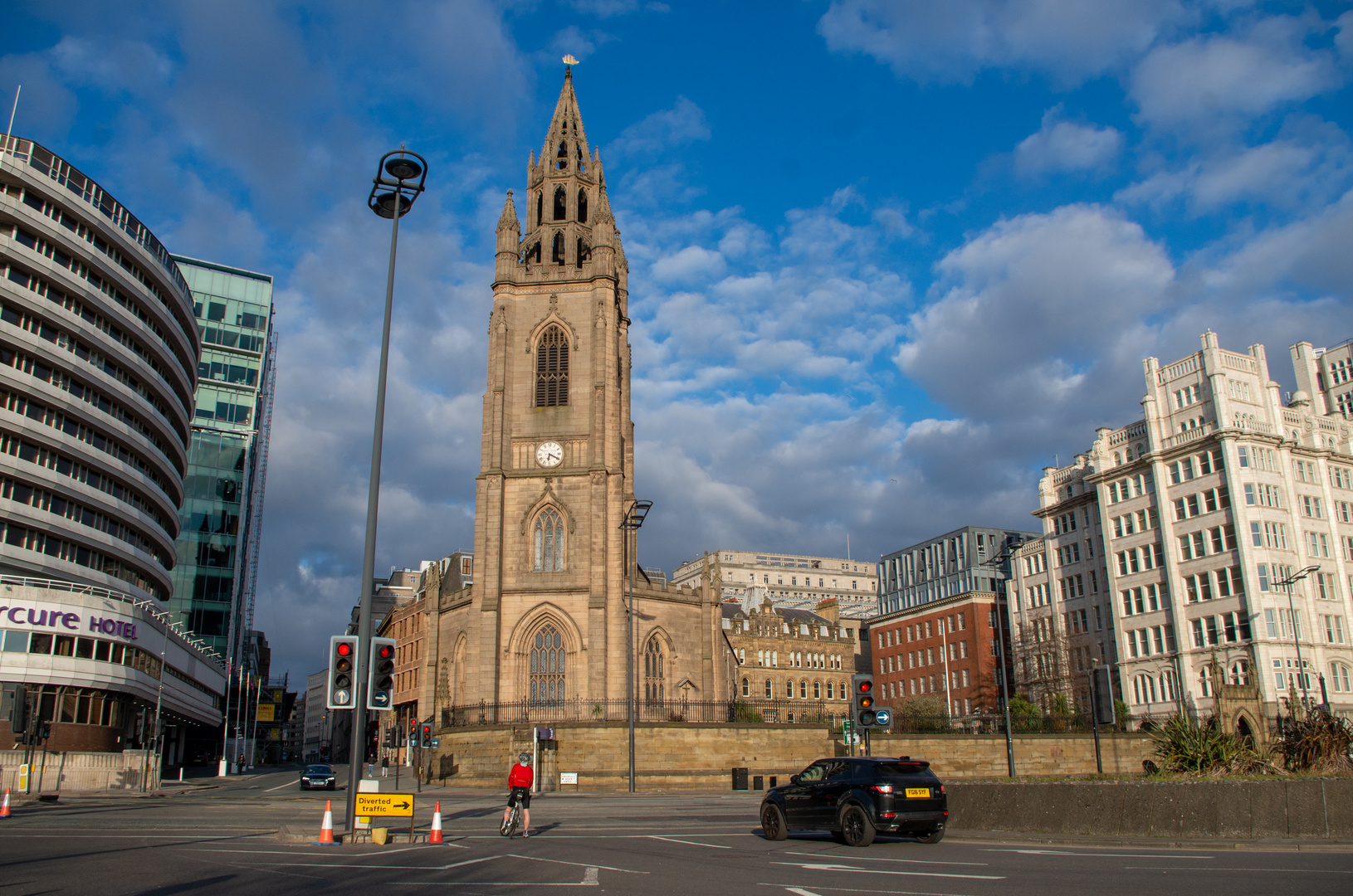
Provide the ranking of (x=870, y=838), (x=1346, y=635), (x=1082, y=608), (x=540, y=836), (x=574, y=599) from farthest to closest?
(x=1082, y=608) → (x=1346, y=635) → (x=574, y=599) → (x=540, y=836) → (x=870, y=838)

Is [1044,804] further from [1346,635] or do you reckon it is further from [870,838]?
[1346,635]

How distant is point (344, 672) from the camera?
1602 cm

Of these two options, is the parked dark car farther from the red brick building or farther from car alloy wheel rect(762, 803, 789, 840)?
the red brick building

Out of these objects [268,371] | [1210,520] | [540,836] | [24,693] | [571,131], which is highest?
[268,371]

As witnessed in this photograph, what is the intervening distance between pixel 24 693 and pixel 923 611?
2818 inches

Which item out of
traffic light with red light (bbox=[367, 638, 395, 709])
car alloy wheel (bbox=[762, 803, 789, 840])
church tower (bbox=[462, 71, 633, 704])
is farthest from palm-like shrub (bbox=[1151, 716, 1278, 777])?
church tower (bbox=[462, 71, 633, 704])

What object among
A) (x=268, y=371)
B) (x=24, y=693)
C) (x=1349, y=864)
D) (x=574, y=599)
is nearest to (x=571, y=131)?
(x=574, y=599)

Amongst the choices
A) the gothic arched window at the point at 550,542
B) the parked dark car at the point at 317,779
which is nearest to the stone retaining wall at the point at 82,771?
the parked dark car at the point at 317,779

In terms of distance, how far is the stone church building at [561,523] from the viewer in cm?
4616

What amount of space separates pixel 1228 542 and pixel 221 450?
85.0m

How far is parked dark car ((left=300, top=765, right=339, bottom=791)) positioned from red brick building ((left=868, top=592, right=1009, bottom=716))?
47.6 metres

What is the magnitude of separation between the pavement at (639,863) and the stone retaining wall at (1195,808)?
488mm

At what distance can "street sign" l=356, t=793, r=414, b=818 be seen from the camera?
16.7 metres

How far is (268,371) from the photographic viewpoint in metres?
125
